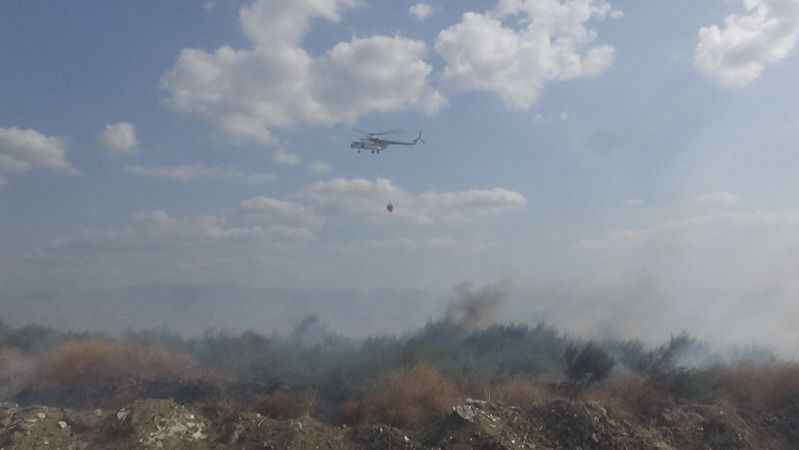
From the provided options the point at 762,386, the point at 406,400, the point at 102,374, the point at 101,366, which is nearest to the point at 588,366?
the point at 762,386

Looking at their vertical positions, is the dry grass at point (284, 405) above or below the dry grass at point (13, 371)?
above

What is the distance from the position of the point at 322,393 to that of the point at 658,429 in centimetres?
939

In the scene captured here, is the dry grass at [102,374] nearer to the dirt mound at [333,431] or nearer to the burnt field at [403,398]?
the burnt field at [403,398]

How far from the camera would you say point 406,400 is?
632 inches

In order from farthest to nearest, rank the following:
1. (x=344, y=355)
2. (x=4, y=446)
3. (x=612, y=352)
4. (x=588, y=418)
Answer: (x=612, y=352), (x=344, y=355), (x=588, y=418), (x=4, y=446)

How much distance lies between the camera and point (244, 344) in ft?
115

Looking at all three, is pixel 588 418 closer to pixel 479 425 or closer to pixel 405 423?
pixel 479 425

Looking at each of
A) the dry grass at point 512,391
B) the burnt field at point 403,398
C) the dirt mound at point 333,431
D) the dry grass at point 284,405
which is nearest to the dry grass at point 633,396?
the burnt field at point 403,398

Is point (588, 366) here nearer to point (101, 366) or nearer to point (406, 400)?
point (406, 400)

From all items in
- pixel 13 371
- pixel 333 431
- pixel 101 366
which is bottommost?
pixel 13 371

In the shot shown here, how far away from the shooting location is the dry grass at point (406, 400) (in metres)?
15.3

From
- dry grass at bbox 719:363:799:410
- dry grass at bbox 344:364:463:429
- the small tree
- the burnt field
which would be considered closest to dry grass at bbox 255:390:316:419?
the burnt field

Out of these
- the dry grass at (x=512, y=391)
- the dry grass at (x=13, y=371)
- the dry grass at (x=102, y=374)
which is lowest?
the dry grass at (x=13, y=371)

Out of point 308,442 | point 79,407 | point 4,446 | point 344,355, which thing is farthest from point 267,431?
point 344,355
